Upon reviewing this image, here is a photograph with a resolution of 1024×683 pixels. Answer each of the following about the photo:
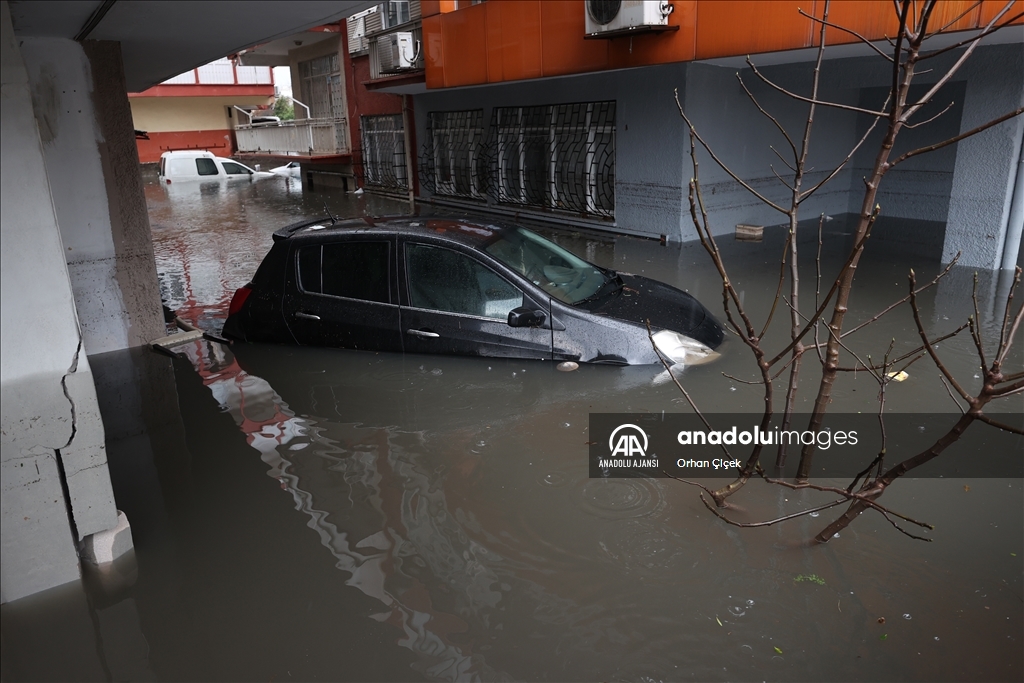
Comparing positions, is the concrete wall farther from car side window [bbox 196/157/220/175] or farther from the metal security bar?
car side window [bbox 196/157/220/175]

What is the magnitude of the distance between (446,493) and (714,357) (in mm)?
2836

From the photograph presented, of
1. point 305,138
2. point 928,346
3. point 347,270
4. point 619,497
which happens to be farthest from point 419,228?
point 305,138

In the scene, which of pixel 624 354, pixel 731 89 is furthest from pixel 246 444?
pixel 731 89

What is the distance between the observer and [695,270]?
396 inches

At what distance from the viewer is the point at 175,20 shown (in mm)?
5930

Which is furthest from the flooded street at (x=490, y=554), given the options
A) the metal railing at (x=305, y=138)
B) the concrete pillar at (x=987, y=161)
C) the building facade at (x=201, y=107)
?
the building facade at (x=201, y=107)

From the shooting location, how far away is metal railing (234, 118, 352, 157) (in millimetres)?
22078

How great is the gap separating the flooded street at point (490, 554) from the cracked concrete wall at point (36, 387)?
0.27m

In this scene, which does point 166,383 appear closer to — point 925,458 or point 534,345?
point 534,345

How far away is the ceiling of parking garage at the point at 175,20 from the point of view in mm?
5270

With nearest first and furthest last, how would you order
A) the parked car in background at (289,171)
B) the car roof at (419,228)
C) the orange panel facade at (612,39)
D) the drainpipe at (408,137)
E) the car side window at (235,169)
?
the car roof at (419,228) → the orange panel facade at (612,39) → the drainpipe at (408,137) → the car side window at (235,169) → the parked car in background at (289,171)

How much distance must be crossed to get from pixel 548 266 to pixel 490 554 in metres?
3.12

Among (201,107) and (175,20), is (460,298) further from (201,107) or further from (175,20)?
(201,107)

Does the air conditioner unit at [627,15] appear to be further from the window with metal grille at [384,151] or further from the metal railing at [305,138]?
the metal railing at [305,138]
